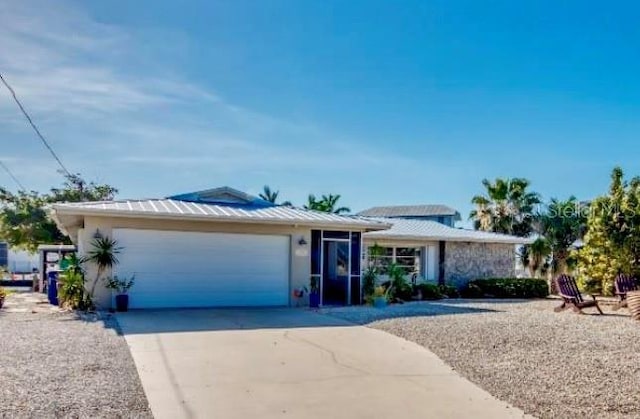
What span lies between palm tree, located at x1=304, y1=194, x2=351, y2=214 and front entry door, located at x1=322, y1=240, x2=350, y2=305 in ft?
35.0

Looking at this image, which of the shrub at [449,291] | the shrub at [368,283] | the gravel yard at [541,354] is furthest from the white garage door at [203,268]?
the shrub at [449,291]

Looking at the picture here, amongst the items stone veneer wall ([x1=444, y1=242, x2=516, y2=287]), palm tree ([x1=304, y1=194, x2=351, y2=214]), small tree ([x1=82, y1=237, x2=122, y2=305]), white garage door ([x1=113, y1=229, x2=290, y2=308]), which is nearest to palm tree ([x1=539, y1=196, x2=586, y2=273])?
stone veneer wall ([x1=444, y1=242, x2=516, y2=287])

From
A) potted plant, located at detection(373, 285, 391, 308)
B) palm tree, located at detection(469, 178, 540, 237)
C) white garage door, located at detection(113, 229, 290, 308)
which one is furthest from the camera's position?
palm tree, located at detection(469, 178, 540, 237)

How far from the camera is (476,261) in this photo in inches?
947

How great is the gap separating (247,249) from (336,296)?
12.4 feet

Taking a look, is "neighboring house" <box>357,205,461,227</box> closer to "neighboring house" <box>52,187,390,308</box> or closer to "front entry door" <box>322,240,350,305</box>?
"front entry door" <box>322,240,350,305</box>

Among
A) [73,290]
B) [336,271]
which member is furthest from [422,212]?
[73,290]

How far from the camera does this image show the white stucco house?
14273mm

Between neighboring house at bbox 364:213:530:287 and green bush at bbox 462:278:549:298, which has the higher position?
neighboring house at bbox 364:213:530:287

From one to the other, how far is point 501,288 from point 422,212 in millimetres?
18230

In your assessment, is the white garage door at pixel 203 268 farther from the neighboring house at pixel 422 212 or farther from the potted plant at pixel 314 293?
the neighboring house at pixel 422 212

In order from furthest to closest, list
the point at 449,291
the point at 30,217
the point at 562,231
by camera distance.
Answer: the point at 30,217
the point at 562,231
the point at 449,291

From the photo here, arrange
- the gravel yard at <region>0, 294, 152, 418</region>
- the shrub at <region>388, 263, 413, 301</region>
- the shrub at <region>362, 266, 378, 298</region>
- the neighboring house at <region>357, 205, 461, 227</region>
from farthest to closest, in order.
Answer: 1. the neighboring house at <region>357, 205, 461, 227</region>
2. the shrub at <region>388, 263, 413, 301</region>
3. the shrub at <region>362, 266, 378, 298</region>
4. the gravel yard at <region>0, 294, 152, 418</region>

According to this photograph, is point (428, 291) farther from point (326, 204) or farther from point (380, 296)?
point (326, 204)
